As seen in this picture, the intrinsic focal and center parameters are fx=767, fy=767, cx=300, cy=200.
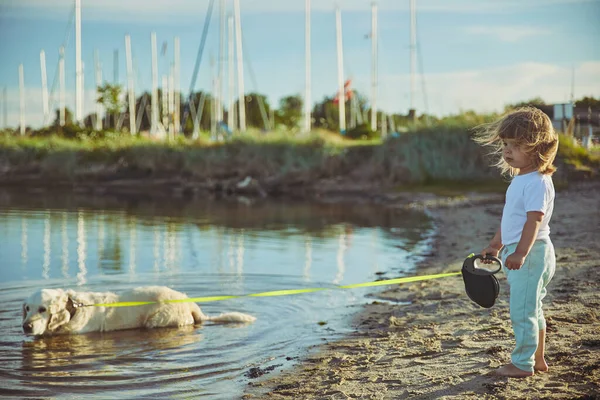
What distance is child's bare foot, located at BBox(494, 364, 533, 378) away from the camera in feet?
18.0

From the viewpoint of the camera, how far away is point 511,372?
18.2 feet

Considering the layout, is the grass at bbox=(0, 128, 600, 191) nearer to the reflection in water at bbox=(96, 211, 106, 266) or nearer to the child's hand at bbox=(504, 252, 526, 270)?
the reflection in water at bbox=(96, 211, 106, 266)

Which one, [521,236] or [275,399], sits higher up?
[521,236]

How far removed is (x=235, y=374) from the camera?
22.4 ft

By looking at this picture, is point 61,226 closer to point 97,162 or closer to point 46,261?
point 46,261

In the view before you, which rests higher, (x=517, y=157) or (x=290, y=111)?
(x=290, y=111)

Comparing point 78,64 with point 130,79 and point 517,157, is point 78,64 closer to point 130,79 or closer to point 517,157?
point 130,79

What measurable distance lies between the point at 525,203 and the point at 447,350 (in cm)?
189

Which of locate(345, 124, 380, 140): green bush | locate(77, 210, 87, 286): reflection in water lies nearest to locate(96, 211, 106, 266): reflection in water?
locate(77, 210, 87, 286): reflection in water

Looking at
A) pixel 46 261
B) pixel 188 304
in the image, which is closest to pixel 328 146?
pixel 46 261

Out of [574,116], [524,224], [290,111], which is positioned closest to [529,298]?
[524,224]

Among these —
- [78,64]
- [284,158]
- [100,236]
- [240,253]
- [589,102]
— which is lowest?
[240,253]

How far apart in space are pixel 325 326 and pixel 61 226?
14.0m

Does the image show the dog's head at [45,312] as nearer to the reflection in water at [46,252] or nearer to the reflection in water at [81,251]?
the reflection in water at [81,251]
